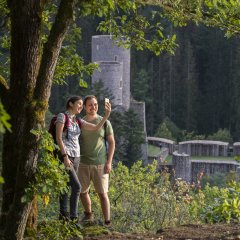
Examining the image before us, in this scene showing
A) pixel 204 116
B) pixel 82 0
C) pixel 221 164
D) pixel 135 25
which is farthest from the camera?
pixel 204 116

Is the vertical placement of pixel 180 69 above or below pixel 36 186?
above

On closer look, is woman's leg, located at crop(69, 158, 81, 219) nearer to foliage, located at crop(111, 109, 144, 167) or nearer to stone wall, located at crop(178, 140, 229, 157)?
foliage, located at crop(111, 109, 144, 167)

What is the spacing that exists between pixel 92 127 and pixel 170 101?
36.8 m

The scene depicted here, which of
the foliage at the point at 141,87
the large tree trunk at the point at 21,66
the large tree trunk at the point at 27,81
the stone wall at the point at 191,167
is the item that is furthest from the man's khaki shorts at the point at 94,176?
the foliage at the point at 141,87

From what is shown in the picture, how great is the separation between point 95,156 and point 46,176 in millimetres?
1593

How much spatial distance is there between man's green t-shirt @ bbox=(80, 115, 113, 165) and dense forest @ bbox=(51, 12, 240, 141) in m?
33.9

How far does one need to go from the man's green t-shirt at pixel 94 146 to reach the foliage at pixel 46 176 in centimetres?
147

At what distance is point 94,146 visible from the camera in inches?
210

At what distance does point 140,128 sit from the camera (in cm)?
3103

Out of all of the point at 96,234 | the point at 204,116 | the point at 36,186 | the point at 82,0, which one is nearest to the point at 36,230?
the point at 96,234

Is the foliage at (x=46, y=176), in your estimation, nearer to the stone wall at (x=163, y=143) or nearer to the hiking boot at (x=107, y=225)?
the hiking boot at (x=107, y=225)

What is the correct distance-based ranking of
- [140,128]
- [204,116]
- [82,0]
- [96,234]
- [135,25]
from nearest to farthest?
[82,0] → [96,234] → [135,25] → [140,128] → [204,116]

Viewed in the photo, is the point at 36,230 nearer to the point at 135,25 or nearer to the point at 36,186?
the point at 36,186

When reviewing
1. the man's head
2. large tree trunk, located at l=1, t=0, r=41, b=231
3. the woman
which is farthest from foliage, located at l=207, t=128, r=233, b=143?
large tree trunk, located at l=1, t=0, r=41, b=231
